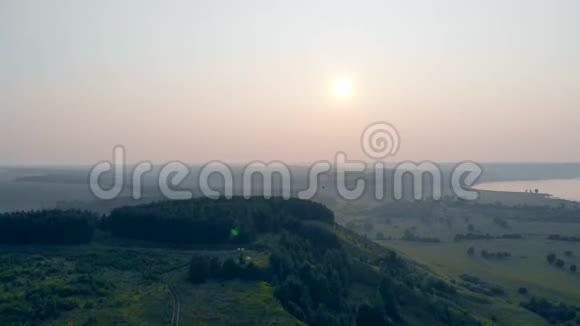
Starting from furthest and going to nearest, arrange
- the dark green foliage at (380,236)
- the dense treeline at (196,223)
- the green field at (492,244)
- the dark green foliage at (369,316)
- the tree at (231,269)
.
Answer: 1. the dark green foliage at (380,236)
2. the green field at (492,244)
3. the dense treeline at (196,223)
4. the tree at (231,269)
5. the dark green foliage at (369,316)

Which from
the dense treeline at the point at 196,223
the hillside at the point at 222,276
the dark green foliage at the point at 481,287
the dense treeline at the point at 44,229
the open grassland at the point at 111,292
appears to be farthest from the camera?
the dark green foliage at the point at 481,287

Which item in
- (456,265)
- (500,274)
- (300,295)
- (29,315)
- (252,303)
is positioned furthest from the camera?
(456,265)

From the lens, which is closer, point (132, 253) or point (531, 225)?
point (132, 253)

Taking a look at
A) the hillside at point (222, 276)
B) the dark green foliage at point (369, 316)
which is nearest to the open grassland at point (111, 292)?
the hillside at point (222, 276)

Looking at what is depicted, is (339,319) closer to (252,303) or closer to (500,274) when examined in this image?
(252,303)

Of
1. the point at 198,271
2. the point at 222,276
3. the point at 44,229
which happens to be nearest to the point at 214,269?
the point at 222,276

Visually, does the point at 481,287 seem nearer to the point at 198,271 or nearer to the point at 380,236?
the point at 198,271

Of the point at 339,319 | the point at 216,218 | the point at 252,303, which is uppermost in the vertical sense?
the point at 216,218

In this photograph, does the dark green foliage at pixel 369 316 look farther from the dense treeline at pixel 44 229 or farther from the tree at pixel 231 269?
the dense treeline at pixel 44 229

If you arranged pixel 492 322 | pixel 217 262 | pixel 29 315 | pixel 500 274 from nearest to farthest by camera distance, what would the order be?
pixel 29 315 → pixel 217 262 → pixel 492 322 → pixel 500 274

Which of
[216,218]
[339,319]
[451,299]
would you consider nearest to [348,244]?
[451,299]
